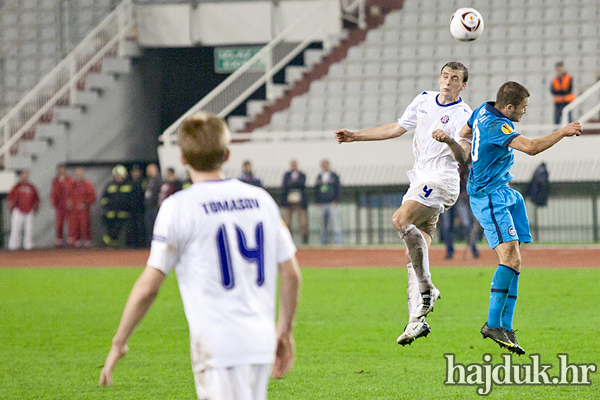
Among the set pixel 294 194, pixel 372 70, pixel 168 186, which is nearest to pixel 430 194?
pixel 294 194

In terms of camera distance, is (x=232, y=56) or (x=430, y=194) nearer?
(x=430, y=194)

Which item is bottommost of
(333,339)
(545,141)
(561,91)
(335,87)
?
(333,339)

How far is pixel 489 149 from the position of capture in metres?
7.12

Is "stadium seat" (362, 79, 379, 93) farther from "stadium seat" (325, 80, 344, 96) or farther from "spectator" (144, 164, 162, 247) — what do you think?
"spectator" (144, 164, 162, 247)

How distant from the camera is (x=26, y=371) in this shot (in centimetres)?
736

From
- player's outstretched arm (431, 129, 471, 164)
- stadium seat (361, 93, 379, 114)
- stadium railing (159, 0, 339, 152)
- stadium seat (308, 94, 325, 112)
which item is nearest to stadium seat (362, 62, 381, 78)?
stadium seat (361, 93, 379, 114)

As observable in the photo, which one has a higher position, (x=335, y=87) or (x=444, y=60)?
(x=444, y=60)

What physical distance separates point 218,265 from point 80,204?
20812mm

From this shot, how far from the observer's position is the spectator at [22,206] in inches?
920

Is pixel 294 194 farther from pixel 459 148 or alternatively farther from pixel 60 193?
pixel 459 148

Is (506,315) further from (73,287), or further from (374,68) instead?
(374,68)

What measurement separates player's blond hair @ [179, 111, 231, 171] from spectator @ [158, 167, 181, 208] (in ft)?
59.6

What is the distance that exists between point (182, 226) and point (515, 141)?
4093 mm

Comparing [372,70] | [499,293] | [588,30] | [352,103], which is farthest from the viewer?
[372,70]
